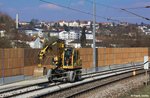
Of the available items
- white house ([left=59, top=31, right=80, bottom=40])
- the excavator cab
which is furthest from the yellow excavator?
white house ([left=59, top=31, right=80, bottom=40])

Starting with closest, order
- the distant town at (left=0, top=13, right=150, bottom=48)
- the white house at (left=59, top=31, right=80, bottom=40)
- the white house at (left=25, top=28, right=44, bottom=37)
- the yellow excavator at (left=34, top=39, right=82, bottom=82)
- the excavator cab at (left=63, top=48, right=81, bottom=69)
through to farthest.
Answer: the yellow excavator at (left=34, top=39, right=82, bottom=82) < the excavator cab at (left=63, top=48, right=81, bottom=69) < the white house at (left=59, top=31, right=80, bottom=40) < the distant town at (left=0, top=13, right=150, bottom=48) < the white house at (left=25, top=28, right=44, bottom=37)

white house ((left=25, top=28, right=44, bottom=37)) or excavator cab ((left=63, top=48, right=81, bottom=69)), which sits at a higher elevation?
white house ((left=25, top=28, right=44, bottom=37))

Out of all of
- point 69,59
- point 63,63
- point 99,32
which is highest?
point 99,32

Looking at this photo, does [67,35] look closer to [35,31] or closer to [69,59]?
[35,31]

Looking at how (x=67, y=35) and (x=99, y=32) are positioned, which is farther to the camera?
(x=99, y=32)

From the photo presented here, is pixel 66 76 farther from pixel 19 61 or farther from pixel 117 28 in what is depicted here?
pixel 117 28

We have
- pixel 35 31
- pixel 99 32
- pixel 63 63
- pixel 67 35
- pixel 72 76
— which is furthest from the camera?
pixel 99 32

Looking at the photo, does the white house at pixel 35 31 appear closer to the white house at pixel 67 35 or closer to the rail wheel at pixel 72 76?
the white house at pixel 67 35

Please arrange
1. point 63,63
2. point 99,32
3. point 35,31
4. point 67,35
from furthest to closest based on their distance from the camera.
→ point 99,32
point 35,31
point 67,35
point 63,63

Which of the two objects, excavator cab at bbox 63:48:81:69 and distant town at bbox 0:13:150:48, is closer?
excavator cab at bbox 63:48:81:69

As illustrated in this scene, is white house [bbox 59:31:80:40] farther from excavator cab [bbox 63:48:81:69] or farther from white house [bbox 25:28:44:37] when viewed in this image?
excavator cab [bbox 63:48:81:69]

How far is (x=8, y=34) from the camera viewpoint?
57.8m

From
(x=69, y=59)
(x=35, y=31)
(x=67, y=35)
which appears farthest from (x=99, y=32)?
(x=69, y=59)

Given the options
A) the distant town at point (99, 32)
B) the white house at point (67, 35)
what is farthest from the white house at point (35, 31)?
the white house at point (67, 35)
